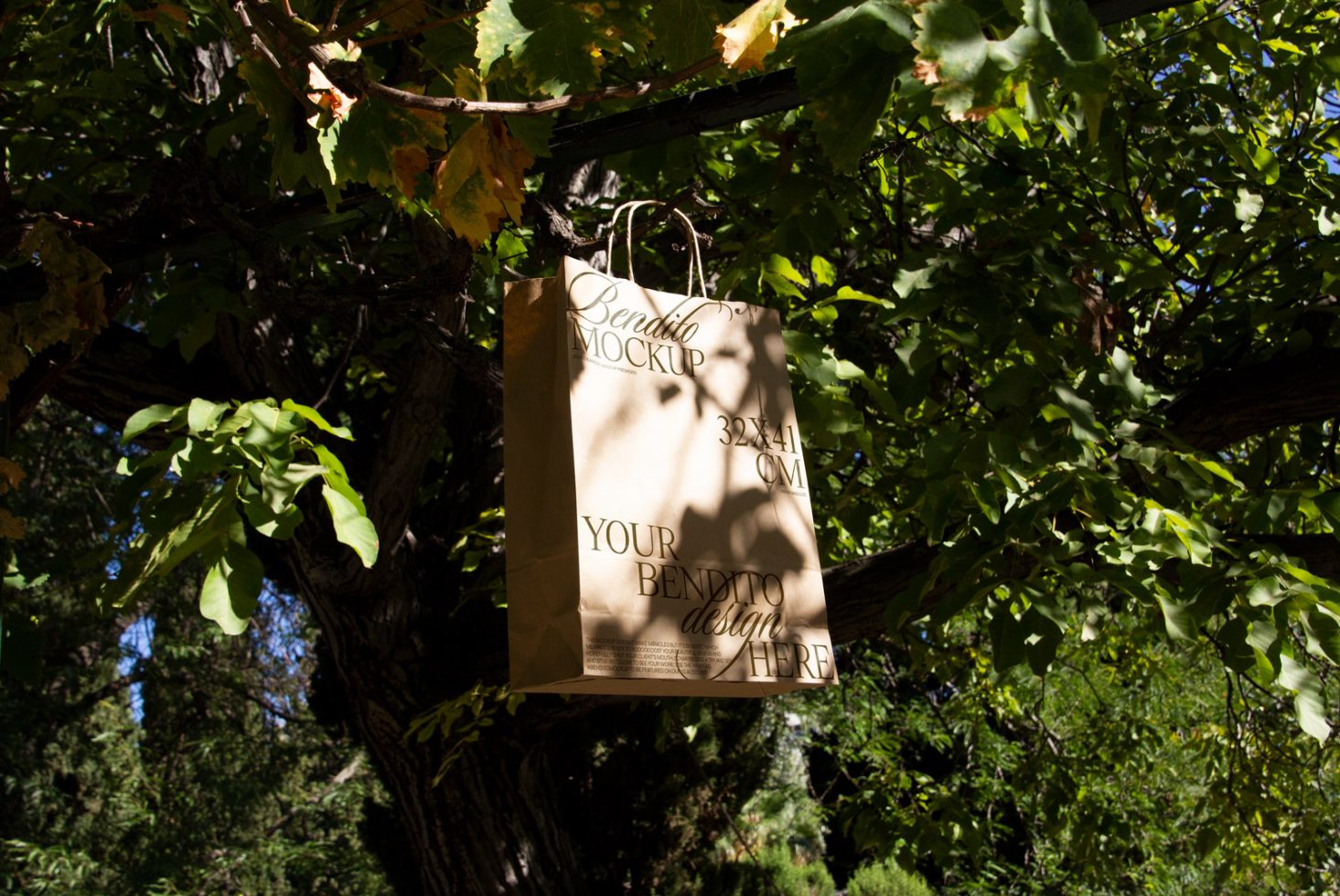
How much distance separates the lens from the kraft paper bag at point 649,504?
1432 millimetres

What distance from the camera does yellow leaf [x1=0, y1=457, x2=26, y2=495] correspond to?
7.84 ft

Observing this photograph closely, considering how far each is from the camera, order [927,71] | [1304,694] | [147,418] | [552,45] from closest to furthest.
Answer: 1. [927,71]
2. [552,45]
3. [1304,694]
4. [147,418]

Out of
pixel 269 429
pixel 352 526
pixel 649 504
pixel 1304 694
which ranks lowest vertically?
pixel 1304 694

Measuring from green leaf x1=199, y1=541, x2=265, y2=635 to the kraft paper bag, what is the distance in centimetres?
79

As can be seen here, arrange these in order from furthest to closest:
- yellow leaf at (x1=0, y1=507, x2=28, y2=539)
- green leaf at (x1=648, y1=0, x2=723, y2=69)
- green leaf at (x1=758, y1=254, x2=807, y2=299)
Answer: green leaf at (x1=758, y1=254, x2=807, y2=299) < yellow leaf at (x1=0, y1=507, x2=28, y2=539) < green leaf at (x1=648, y1=0, x2=723, y2=69)

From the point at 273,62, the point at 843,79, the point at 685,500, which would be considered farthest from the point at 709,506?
the point at 273,62

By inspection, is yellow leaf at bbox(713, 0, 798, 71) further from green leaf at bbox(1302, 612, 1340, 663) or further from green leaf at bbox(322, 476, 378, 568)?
green leaf at bbox(1302, 612, 1340, 663)

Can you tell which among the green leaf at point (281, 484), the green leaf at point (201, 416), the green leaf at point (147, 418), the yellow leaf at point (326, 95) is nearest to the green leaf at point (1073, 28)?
the yellow leaf at point (326, 95)

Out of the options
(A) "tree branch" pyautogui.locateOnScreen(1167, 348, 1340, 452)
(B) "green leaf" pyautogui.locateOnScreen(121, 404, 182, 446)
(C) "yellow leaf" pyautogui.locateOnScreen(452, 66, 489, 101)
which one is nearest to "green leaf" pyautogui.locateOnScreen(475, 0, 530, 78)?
(C) "yellow leaf" pyautogui.locateOnScreen(452, 66, 489, 101)

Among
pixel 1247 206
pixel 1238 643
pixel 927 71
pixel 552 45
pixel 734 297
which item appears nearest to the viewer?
pixel 927 71

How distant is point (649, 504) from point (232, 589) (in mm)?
1015

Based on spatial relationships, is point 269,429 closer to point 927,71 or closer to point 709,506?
point 709,506

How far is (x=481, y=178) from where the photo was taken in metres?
1.92

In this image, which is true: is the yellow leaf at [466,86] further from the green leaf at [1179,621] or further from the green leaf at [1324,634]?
the green leaf at [1324,634]
